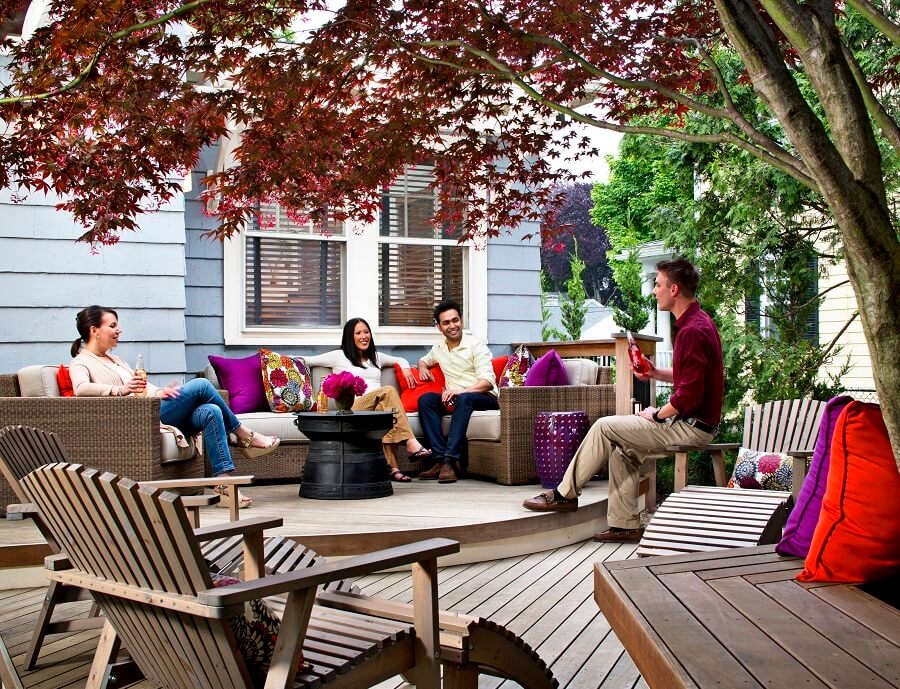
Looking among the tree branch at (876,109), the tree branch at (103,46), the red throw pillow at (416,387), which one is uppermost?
the tree branch at (103,46)

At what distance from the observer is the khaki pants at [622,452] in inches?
191

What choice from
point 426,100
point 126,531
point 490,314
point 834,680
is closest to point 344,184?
point 426,100

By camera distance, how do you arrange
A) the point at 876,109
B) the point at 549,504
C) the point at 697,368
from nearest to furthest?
the point at 876,109 < the point at 697,368 < the point at 549,504

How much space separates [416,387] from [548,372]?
108 cm

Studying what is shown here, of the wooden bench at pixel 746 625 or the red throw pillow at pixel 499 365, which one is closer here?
the wooden bench at pixel 746 625

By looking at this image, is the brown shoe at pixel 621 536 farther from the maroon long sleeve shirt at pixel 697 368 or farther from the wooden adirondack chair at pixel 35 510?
the wooden adirondack chair at pixel 35 510

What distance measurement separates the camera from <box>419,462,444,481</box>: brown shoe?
6816mm

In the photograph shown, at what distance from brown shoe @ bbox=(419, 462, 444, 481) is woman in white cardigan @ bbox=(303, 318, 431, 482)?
113 mm

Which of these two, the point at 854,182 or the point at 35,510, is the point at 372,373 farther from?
the point at 854,182

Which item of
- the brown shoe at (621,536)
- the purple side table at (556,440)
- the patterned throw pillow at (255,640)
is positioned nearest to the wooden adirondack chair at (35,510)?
the patterned throw pillow at (255,640)

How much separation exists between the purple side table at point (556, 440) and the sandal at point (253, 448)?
5.58 ft

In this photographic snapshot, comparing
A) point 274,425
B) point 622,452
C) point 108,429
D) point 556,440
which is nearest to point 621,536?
point 622,452

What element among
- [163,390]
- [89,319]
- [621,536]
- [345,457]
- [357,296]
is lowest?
[621,536]

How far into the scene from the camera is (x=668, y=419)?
15.9ft
